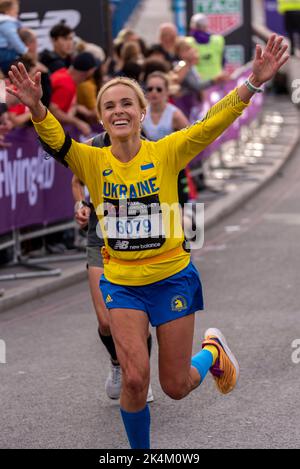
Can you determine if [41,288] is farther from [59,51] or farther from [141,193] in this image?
[141,193]

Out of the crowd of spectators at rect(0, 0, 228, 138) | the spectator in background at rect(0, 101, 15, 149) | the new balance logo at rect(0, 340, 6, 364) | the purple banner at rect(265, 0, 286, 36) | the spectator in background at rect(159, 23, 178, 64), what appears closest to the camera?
the new balance logo at rect(0, 340, 6, 364)

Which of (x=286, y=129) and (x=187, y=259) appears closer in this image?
(x=187, y=259)

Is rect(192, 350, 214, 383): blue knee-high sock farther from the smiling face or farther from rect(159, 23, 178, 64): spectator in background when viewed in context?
rect(159, 23, 178, 64): spectator in background

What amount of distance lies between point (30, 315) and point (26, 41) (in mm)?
3600

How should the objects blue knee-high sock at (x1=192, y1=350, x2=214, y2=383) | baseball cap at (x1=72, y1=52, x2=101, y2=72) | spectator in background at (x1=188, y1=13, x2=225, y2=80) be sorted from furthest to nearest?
spectator in background at (x1=188, y1=13, x2=225, y2=80), baseball cap at (x1=72, y1=52, x2=101, y2=72), blue knee-high sock at (x1=192, y1=350, x2=214, y2=383)

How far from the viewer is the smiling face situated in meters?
6.32

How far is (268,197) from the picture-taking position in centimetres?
1827

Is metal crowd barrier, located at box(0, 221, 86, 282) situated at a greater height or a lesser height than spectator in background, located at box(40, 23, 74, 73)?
lesser

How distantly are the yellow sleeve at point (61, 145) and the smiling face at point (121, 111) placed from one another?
177 mm

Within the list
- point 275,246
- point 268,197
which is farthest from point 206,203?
point 275,246

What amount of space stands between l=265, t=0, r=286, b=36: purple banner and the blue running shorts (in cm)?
2942

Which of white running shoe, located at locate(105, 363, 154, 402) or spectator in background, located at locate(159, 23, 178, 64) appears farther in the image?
spectator in background, located at locate(159, 23, 178, 64)

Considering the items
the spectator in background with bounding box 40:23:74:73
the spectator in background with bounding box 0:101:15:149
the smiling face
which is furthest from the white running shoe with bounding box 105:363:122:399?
the spectator in background with bounding box 40:23:74:73
